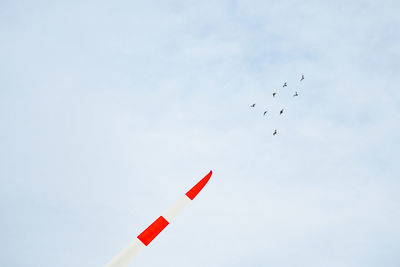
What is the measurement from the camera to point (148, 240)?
1023 centimetres

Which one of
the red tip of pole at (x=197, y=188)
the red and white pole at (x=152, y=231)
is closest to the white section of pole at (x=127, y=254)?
the red and white pole at (x=152, y=231)

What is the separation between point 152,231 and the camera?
415 inches

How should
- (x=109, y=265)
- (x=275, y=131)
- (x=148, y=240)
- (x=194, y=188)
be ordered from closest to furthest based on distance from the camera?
(x=109, y=265), (x=148, y=240), (x=194, y=188), (x=275, y=131)

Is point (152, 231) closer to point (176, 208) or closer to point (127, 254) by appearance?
point (176, 208)

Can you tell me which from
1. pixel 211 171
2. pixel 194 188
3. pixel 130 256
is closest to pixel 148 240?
pixel 130 256

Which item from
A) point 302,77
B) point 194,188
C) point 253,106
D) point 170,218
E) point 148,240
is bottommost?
point 148,240

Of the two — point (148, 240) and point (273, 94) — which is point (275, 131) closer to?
point (273, 94)

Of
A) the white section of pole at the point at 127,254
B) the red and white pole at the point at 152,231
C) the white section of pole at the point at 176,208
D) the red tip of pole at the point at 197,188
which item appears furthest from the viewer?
the red tip of pole at the point at 197,188

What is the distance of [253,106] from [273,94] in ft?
13.3

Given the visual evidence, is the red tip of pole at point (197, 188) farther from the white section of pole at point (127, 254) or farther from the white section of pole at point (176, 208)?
the white section of pole at point (127, 254)

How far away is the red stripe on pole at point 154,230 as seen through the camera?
10.3 meters

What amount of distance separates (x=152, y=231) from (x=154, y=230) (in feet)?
0.20

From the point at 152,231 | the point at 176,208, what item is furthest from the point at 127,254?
the point at 176,208

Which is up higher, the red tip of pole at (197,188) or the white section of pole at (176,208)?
the red tip of pole at (197,188)
